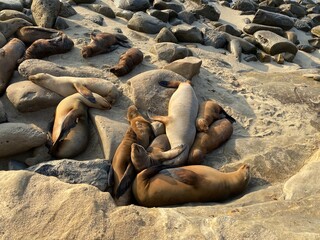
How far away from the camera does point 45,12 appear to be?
291 inches

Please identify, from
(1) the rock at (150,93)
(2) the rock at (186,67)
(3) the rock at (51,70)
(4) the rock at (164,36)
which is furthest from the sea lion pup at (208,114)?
(4) the rock at (164,36)

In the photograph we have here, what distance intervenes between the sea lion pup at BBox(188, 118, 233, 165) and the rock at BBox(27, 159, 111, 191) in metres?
1.10

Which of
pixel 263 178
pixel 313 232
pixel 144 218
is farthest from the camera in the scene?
pixel 263 178

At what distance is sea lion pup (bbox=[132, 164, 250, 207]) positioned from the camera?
376cm

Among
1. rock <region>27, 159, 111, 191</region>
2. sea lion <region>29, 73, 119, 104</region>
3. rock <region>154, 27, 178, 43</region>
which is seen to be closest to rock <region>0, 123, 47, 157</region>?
rock <region>27, 159, 111, 191</region>

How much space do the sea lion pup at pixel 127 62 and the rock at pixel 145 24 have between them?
1.84 meters

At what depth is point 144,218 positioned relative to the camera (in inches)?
110

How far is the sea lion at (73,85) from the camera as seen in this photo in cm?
537

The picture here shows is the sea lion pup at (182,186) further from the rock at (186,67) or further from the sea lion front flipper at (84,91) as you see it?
the rock at (186,67)

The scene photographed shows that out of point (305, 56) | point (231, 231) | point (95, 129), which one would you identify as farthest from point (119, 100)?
point (305, 56)

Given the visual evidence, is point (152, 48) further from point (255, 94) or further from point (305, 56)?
point (305, 56)

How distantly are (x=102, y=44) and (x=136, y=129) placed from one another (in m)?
2.44

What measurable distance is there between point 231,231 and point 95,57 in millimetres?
4611

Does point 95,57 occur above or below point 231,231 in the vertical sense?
below
